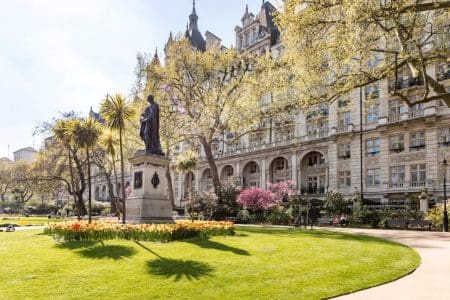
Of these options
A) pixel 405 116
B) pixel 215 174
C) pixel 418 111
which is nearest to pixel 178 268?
pixel 215 174

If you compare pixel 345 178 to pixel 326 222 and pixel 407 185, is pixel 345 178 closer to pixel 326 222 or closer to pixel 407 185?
pixel 407 185

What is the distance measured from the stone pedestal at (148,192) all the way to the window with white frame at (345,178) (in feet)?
98.3

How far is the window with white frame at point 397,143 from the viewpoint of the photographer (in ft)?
128

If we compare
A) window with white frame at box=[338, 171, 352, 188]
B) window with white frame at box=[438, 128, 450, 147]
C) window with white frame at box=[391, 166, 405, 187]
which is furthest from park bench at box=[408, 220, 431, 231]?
window with white frame at box=[338, 171, 352, 188]

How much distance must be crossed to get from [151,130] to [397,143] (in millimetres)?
28939

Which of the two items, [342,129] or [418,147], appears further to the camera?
[342,129]

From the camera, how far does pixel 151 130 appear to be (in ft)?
62.7

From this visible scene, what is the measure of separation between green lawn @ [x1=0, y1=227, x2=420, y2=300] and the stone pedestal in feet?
14.5

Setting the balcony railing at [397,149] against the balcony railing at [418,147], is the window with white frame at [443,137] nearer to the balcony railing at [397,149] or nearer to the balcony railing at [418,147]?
the balcony railing at [418,147]

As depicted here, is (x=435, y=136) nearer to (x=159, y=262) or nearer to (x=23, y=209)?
(x=159, y=262)

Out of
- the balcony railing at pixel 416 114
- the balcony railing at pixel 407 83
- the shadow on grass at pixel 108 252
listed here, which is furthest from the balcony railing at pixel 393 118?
the shadow on grass at pixel 108 252

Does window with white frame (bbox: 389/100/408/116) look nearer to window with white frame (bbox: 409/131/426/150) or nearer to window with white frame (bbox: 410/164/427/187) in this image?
window with white frame (bbox: 409/131/426/150)

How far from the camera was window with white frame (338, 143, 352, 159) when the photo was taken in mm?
44094

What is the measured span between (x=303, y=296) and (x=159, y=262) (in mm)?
4183
